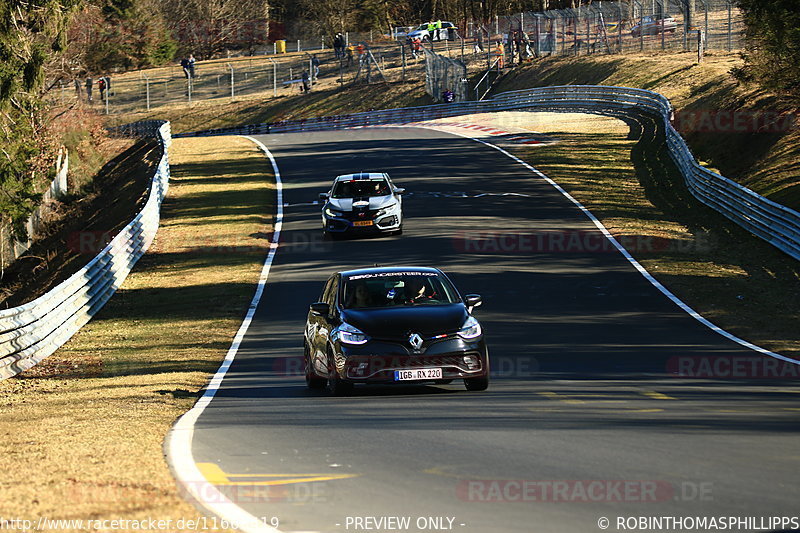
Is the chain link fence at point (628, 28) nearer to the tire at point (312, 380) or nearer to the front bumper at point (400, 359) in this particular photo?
the tire at point (312, 380)

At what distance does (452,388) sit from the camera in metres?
14.9

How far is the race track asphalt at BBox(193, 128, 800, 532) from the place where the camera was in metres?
8.19

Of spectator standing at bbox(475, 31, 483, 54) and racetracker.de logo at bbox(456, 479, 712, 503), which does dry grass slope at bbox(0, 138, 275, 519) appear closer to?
racetracker.de logo at bbox(456, 479, 712, 503)

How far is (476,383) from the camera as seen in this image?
563 inches

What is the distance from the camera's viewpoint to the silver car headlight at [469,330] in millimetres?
14001

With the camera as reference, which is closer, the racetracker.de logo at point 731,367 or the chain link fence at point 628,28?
the racetracker.de logo at point 731,367

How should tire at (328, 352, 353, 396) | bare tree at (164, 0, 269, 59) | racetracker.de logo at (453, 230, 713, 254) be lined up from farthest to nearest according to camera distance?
bare tree at (164, 0, 269, 59), racetracker.de logo at (453, 230, 713, 254), tire at (328, 352, 353, 396)

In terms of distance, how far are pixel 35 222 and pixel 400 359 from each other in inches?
1493

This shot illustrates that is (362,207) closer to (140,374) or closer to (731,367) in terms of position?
(140,374)

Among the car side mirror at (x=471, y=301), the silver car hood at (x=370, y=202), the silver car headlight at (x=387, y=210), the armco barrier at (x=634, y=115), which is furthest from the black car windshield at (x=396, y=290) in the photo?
the silver car hood at (x=370, y=202)

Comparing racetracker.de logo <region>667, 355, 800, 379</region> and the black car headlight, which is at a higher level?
the black car headlight

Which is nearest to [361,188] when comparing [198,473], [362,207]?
[362,207]

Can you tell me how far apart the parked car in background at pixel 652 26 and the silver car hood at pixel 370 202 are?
4199cm

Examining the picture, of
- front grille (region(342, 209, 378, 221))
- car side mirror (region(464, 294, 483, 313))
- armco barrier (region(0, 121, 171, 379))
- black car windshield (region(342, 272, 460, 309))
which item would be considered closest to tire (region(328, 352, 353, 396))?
black car windshield (region(342, 272, 460, 309))
